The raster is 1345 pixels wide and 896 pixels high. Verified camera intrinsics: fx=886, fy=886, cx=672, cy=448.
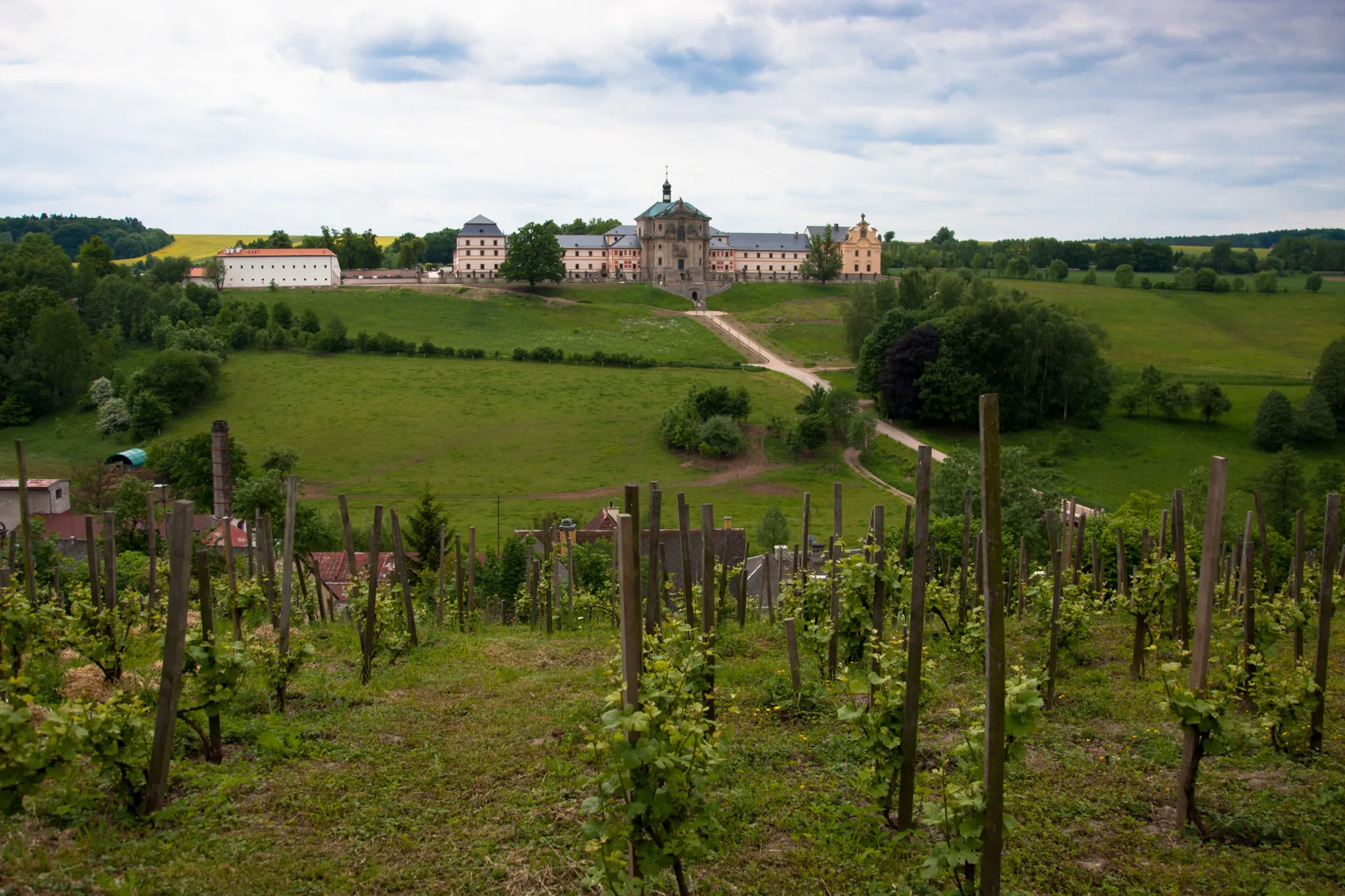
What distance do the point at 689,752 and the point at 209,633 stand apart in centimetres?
401

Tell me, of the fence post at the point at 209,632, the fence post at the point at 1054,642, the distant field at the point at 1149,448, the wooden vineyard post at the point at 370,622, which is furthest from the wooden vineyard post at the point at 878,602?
the distant field at the point at 1149,448

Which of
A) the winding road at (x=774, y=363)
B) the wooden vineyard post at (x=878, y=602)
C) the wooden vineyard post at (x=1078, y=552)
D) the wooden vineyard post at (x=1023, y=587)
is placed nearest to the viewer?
the wooden vineyard post at (x=878, y=602)

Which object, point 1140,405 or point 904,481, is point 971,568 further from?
point 1140,405

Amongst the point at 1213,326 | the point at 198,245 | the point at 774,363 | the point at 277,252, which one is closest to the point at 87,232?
the point at 198,245

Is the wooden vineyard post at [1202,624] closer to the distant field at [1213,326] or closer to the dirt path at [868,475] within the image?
the dirt path at [868,475]

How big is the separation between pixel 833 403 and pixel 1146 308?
53141mm

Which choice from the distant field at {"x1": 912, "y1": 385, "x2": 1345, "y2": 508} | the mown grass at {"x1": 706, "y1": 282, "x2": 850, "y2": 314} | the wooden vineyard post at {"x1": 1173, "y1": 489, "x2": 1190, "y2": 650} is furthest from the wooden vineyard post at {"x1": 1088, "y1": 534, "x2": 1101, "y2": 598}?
the mown grass at {"x1": 706, "y1": 282, "x2": 850, "y2": 314}

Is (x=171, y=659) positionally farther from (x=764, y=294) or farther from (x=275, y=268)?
(x=764, y=294)

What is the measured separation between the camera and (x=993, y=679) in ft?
15.2

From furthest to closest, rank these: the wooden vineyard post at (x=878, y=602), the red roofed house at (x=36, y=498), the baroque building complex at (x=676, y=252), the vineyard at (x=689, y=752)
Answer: the baroque building complex at (x=676, y=252)
the red roofed house at (x=36, y=498)
the wooden vineyard post at (x=878, y=602)
the vineyard at (x=689, y=752)

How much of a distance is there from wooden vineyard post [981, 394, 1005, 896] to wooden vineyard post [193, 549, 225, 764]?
17.3ft

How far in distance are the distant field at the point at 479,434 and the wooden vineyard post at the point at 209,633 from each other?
27.7 meters

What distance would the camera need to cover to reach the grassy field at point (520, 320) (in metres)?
A: 74.4

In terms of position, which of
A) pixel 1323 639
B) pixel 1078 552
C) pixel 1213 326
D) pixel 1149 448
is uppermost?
pixel 1213 326
